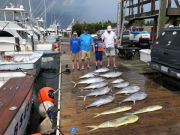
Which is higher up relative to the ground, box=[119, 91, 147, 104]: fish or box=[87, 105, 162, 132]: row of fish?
box=[119, 91, 147, 104]: fish

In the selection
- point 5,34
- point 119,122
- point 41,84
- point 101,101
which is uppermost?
point 5,34

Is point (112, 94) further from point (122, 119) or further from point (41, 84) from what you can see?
point (41, 84)

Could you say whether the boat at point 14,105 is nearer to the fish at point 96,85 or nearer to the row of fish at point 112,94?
the row of fish at point 112,94

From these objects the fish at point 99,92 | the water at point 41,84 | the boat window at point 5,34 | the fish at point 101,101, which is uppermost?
the boat window at point 5,34

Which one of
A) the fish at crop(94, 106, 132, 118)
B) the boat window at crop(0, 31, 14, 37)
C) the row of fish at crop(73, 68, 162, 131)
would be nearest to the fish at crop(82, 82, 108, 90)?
the row of fish at crop(73, 68, 162, 131)

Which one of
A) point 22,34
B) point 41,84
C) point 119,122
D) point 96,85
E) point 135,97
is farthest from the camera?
point 22,34

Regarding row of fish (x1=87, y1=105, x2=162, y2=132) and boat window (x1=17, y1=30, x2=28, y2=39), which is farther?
boat window (x1=17, y1=30, x2=28, y2=39)

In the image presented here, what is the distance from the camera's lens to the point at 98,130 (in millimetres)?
5059

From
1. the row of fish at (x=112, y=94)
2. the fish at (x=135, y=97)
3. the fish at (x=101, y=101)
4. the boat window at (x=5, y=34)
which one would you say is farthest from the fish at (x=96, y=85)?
the boat window at (x=5, y=34)

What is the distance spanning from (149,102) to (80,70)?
15.9 feet

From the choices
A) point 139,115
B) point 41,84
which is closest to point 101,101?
point 139,115

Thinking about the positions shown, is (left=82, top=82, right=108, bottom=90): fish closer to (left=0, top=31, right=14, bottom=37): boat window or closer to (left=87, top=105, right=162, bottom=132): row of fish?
(left=87, top=105, right=162, bottom=132): row of fish

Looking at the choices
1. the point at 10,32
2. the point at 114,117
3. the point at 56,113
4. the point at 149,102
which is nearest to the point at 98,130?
the point at 114,117

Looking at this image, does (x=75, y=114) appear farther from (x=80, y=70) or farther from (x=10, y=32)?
(x=10, y=32)
